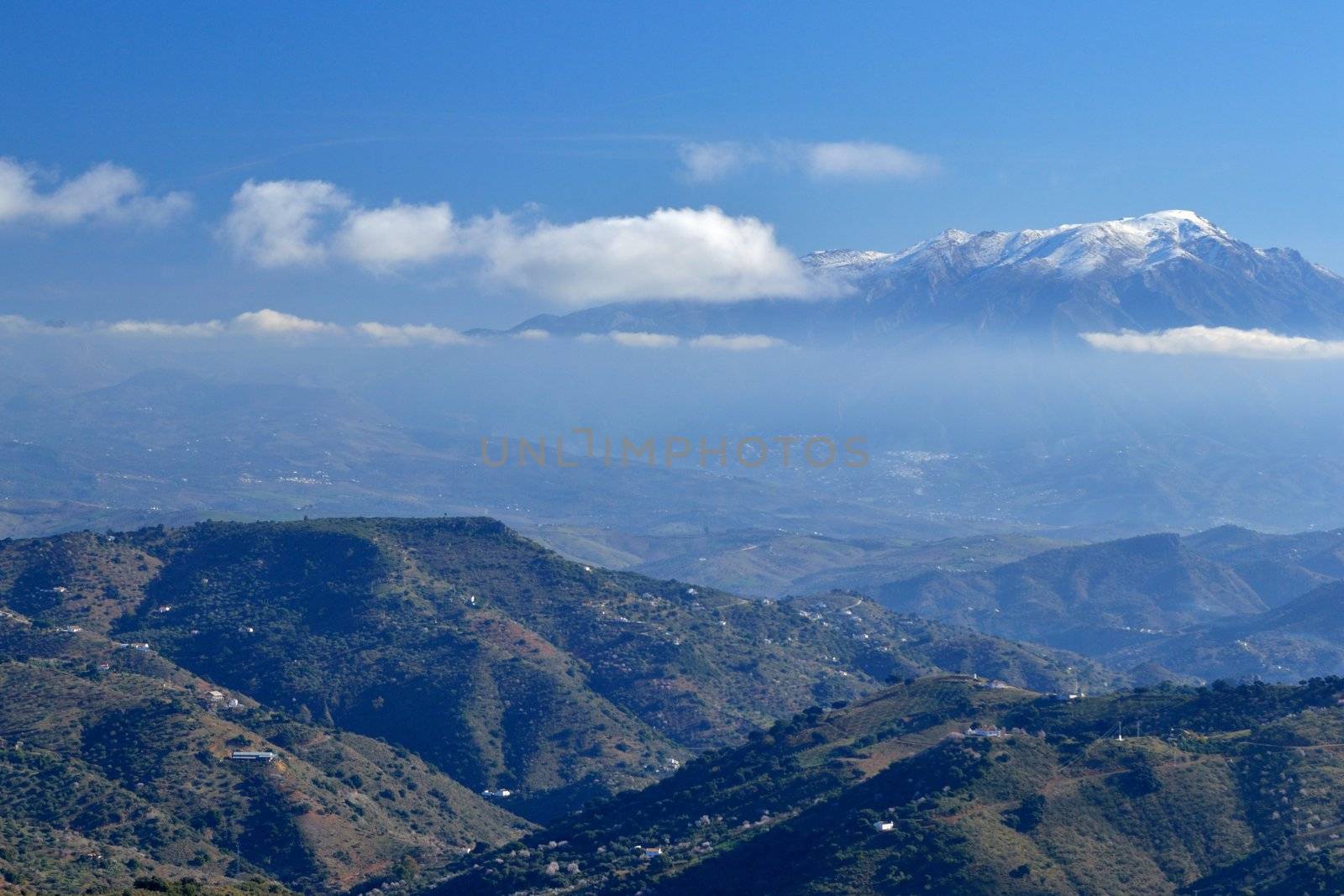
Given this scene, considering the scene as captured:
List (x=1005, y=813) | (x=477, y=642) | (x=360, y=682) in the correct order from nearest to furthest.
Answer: (x=1005, y=813)
(x=360, y=682)
(x=477, y=642)

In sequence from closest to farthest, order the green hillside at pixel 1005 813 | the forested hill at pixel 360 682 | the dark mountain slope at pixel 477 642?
1. the green hillside at pixel 1005 813
2. the forested hill at pixel 360 682
3. the dark mountain slope at pixel 477 642

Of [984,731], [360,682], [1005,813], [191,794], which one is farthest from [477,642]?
[1005,813]

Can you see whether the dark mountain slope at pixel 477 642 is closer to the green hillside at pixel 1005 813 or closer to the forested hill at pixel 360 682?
the forested hill at pixel 360 682

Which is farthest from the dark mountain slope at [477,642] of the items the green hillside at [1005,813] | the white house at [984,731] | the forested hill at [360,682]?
the white house at [984,731]

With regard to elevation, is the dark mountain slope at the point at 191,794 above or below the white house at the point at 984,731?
below

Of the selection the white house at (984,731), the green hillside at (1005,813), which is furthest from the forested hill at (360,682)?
the white house at (984,731)

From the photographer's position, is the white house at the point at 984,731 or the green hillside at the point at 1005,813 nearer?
the green hillside at the point at 1005,813

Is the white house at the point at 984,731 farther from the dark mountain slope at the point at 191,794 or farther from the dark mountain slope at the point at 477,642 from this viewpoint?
the dark mountain slope at the point at 191,794

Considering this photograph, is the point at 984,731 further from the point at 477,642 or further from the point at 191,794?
the point at 477,642

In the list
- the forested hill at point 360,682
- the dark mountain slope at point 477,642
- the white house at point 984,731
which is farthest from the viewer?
the dark mountain slope at point 477,642

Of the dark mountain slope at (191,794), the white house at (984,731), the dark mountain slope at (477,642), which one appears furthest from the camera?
the dark mountain slope at (477,642)
